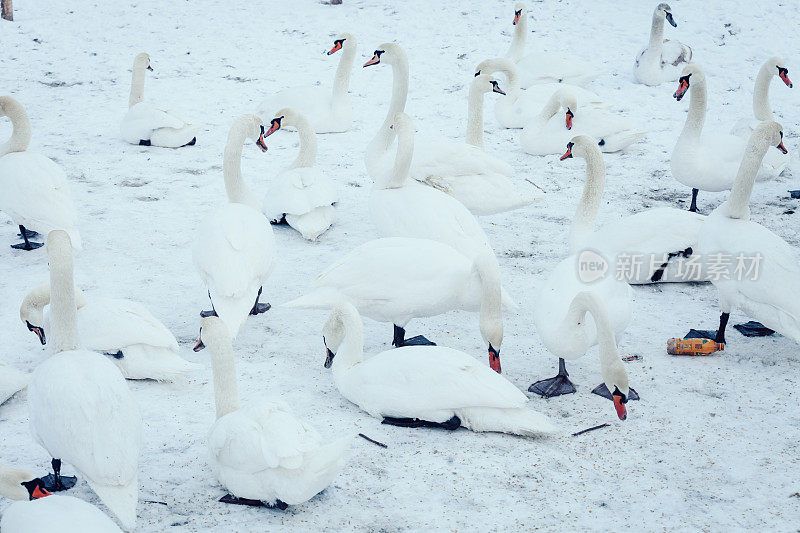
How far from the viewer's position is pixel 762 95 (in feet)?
28.8

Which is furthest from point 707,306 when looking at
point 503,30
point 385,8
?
point 385,8

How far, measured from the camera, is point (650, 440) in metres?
4.71

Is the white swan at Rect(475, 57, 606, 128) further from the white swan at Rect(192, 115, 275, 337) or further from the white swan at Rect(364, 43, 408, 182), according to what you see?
the white swan at Rect(192, 115, 275, 337)

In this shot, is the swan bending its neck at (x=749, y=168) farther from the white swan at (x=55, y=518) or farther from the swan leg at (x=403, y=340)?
the white swan at (x=55, y=518)

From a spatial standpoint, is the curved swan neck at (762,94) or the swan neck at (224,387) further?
the curved swan neck at (762,94)

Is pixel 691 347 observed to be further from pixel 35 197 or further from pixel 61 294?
pixel 35 197

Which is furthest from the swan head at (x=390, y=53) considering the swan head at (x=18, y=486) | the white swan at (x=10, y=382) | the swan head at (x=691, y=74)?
the swan head at (x=18, y=486)

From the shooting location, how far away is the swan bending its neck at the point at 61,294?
4395 millimetres

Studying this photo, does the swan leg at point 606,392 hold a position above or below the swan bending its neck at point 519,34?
below

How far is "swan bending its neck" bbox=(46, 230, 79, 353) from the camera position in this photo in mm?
4395

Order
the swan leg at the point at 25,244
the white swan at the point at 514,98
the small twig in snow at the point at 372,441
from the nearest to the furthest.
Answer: the small twig in snow at the point at 372,441
the swan leg at the point at 25,244
the white swan at the point at 514,98

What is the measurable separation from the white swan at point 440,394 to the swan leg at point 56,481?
1565mm

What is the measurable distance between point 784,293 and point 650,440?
1.53 m

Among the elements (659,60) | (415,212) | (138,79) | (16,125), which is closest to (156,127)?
(138,79)
